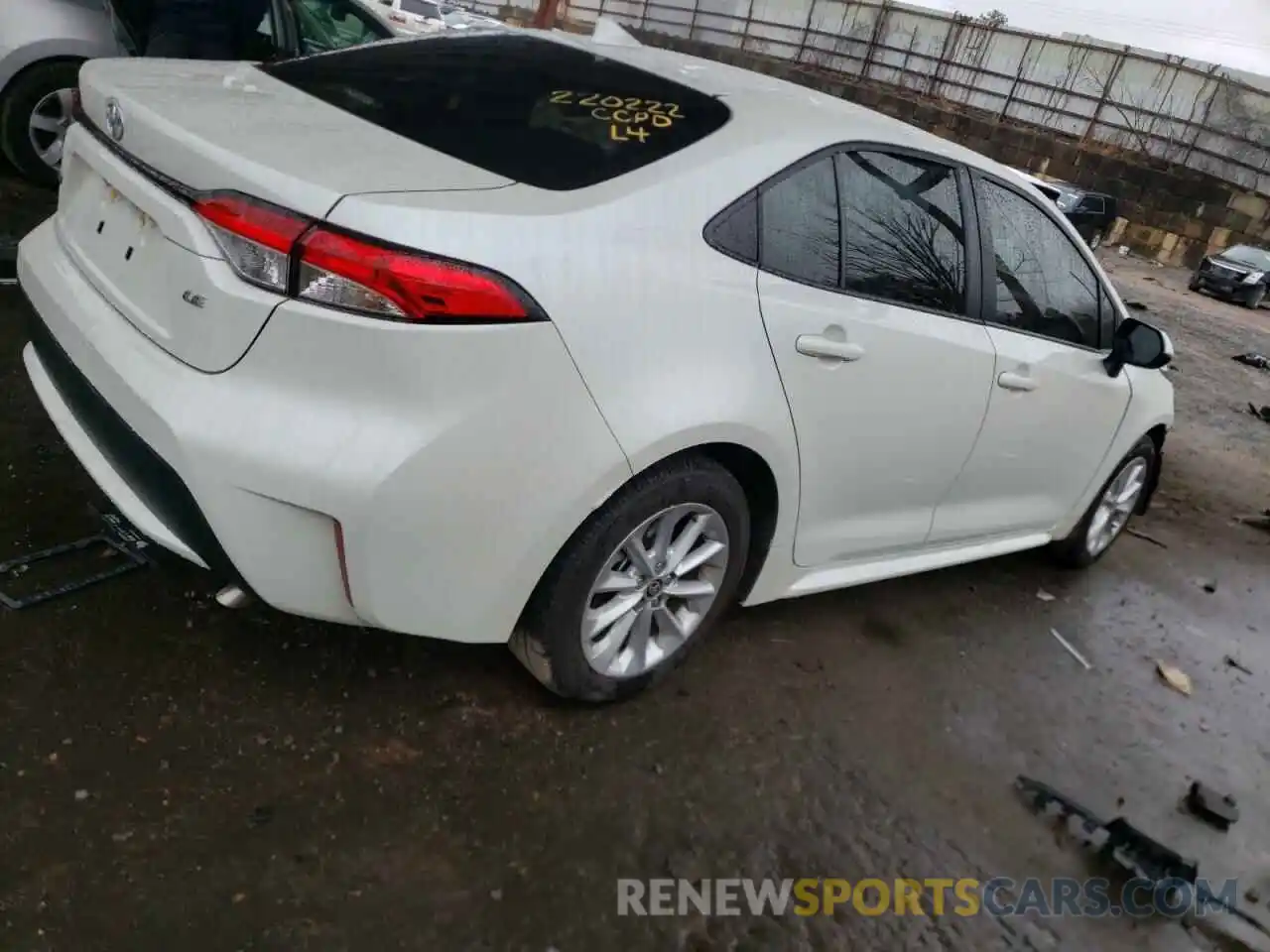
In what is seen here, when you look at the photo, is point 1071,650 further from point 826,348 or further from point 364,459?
point 364,459

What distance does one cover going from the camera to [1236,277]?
1614 cm

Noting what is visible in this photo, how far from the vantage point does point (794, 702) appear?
2979 millimetres

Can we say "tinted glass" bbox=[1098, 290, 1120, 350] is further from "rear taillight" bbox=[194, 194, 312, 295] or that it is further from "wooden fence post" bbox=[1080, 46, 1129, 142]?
"wooden fence post" bbox=[1080, 46, 1129, 142]

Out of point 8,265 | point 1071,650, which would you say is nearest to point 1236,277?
point 1071,650

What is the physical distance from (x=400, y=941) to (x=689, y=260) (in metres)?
1.55

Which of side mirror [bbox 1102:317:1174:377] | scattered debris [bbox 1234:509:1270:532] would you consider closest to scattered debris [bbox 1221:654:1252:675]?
side mirror [bbox 1102:317:1174:377]

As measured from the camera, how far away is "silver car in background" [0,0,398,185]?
5211 millimetres

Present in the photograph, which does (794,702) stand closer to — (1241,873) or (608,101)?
Answer: (1241,873)

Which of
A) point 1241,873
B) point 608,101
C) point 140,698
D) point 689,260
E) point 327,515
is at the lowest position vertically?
point 1241,873

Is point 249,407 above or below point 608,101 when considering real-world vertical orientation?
below

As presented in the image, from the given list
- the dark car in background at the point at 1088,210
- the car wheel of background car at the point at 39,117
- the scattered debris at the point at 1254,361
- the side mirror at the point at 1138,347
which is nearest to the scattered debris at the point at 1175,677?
the side mirror at the point at 1138,347

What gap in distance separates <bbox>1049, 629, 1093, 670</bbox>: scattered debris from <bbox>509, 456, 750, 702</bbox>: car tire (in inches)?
68.3

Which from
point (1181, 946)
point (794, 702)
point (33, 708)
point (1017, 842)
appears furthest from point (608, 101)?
point (1181, 946)

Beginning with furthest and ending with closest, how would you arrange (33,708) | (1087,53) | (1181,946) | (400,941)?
(1087,53), (1181,946), (33,708), (400,941)
